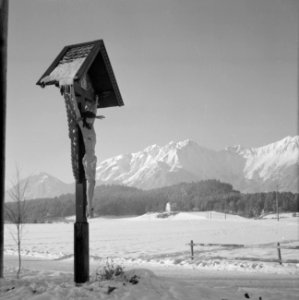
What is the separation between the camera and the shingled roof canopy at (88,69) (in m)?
7.57

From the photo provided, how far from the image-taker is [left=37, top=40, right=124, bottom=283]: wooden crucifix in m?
7.20

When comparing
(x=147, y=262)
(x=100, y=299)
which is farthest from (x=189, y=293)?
(x=147, y=262)

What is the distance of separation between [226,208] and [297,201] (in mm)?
26000

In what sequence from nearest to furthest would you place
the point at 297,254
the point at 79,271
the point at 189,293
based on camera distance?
the point at 189,293, the point at 79,271, the point at 297,254

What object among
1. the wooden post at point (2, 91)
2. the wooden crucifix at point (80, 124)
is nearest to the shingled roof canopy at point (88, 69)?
the wooden crucifix at point (80, 124)

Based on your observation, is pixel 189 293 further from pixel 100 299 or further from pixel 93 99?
pixel 93 99

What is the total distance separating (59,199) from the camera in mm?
161250

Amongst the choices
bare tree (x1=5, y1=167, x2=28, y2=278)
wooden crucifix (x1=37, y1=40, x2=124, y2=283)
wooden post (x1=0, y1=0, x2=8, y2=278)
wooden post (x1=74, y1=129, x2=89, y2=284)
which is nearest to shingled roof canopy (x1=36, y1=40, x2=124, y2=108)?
wooden crucifix (x1=37, y1=40, x2=124, y2=283)

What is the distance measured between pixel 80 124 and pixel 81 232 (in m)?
2.17

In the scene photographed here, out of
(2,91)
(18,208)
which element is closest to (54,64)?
(2,91)

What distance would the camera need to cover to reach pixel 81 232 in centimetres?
721

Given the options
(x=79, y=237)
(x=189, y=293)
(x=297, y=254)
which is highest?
(x=79, y=237)

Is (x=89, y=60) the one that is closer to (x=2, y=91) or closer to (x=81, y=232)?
(x=2, y=91)

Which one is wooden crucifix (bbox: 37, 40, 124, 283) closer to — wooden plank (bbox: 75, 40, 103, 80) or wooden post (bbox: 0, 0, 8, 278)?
wooden plank (bbox: 75, 40, 103, 80)
